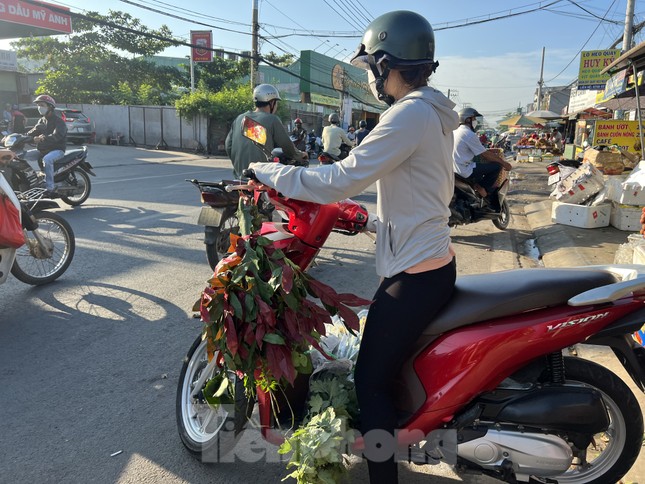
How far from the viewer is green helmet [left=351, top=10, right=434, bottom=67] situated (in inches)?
73.0

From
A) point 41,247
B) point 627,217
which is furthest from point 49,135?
point 627,217

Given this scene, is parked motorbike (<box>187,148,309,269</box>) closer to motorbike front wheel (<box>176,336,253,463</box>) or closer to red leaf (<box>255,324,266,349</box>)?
motorbike front wheel (<box>176,336,253,463</box>)

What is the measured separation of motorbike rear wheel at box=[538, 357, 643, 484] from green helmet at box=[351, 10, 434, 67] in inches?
54.1

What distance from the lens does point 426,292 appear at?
191 cm

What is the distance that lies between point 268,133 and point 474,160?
3.40 metres

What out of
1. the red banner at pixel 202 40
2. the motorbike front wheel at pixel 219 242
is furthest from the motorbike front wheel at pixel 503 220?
the red banner at pixel 202 40

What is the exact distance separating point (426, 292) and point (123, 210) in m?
7.28

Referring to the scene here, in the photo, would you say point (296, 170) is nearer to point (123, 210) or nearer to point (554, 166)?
point (123, 210)

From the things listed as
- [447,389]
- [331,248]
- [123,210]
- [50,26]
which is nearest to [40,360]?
[447,389]

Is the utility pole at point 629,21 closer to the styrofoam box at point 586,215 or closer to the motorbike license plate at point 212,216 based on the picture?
the styrofoam box at point 586,215

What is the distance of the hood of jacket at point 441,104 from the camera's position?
71.3 inches

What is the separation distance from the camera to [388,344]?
192 centimetres

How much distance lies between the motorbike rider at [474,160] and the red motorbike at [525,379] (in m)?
4.89

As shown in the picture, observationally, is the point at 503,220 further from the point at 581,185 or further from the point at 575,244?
the point at 575,244
